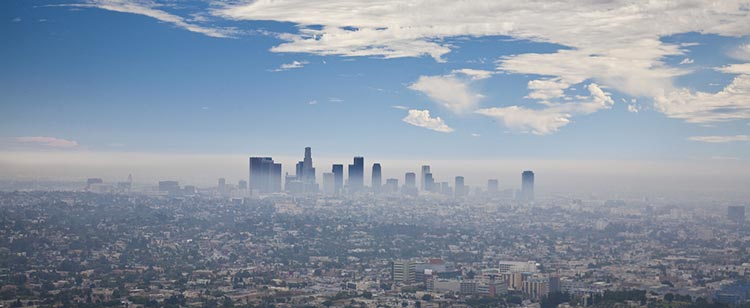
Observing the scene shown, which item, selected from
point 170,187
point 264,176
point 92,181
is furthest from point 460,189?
point 92,181

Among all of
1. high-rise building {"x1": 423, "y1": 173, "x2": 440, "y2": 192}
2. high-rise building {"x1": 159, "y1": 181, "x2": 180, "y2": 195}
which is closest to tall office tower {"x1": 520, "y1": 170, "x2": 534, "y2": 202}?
high-rise building {"x1": 423, "y1": 173, "x2": 440, "y2": 192}

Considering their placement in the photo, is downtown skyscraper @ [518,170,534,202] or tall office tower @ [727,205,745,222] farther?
downtown skyscraper @ [518,170,534,202]

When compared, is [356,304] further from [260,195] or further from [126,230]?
[260,195]

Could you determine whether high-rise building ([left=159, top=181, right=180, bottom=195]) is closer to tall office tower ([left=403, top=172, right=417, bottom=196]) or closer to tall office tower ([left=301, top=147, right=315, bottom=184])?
tall office tower ([left=301, top=147, right=315, bottom=184])

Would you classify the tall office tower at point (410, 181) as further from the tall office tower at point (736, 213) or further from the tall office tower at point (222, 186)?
the tall office tower at point (736, 213)

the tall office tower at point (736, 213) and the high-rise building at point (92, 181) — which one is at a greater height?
the high-rise building at point (92, 181)

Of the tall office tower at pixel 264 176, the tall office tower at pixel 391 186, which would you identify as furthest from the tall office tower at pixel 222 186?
the tall office tower at pixel 391 186

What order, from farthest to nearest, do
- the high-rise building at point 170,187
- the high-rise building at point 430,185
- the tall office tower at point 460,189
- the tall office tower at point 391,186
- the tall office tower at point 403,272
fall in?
the tall office tower at point 391,186 → the high-rise building at point 430,185 → the tall office tower at point 460,189 → the high-rise building at point 170,187 → the tall office tower at point 403,272
